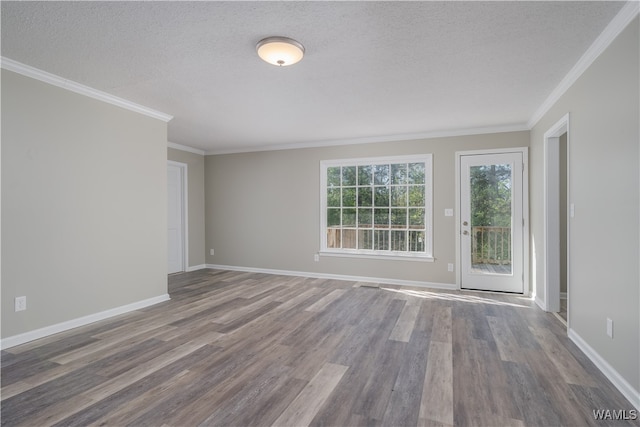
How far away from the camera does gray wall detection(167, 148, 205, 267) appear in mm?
6328

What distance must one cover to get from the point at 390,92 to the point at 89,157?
3.24 m

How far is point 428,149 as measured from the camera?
16.7ft

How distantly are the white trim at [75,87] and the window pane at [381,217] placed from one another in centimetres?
344

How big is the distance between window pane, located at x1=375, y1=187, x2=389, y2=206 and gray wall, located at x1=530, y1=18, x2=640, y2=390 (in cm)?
273

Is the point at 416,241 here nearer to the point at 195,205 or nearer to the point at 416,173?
the point at 416,173

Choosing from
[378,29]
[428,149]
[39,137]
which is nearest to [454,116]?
[428,149]

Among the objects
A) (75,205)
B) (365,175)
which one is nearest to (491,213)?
(365,175)

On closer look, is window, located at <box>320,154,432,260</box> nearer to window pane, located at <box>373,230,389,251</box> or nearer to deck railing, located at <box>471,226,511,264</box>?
window pane, located at <box>373,230,389,251</box>

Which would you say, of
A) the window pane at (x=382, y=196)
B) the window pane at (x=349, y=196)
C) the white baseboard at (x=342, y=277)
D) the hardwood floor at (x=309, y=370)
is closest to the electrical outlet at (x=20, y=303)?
the hardwood floor at (x=309, y=370)

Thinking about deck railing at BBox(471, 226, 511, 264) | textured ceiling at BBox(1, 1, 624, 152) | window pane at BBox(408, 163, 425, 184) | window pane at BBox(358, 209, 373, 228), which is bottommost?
deck railing at BBox(471, 226, 511, 264)

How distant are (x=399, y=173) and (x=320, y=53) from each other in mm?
3150

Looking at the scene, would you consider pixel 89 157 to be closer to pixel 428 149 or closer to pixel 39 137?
pixel 39 137

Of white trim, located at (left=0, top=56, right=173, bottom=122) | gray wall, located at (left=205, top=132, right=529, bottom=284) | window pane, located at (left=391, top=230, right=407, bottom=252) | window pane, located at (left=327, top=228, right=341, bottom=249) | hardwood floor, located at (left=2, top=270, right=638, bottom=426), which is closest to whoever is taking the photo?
hardwood floor, located at (left=2, top=270, right=638, bottom=426)

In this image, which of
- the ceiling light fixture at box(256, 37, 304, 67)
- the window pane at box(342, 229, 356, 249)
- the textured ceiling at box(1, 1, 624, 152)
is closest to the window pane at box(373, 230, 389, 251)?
the window pane at box(342, 229, 356, 249)
